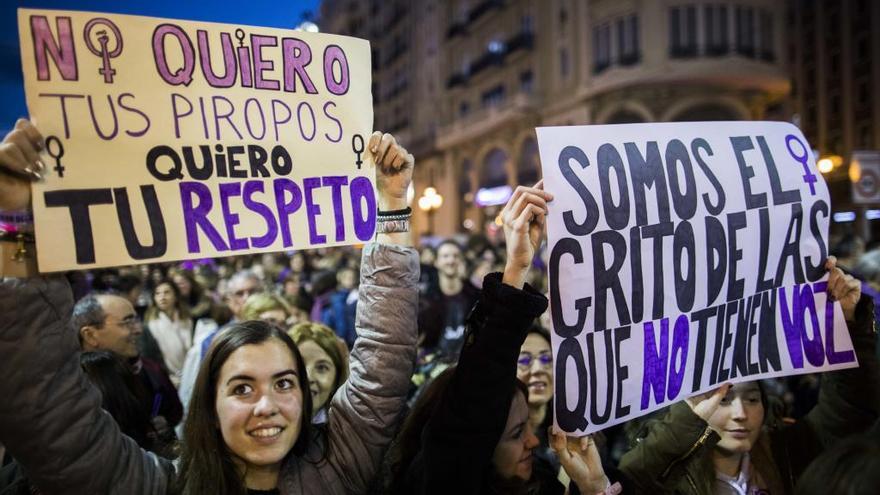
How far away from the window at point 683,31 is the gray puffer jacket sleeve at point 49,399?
25.5 meters

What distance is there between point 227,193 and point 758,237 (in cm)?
181

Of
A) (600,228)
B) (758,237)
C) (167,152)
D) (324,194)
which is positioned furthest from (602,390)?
(167,152)

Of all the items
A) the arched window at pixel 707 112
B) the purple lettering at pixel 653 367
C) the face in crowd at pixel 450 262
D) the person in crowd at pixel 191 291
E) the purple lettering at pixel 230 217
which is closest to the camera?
the purple lettering at pixel 230 217

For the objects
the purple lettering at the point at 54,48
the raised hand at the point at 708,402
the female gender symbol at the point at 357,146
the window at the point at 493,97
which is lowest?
the raised hand at the point at 708,402

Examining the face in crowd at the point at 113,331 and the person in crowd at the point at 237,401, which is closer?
the person in crowd at the point at 237,401

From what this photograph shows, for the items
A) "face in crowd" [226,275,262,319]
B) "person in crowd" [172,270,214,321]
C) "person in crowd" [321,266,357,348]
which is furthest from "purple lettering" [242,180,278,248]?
"person in crowd" [172,270,214,321]

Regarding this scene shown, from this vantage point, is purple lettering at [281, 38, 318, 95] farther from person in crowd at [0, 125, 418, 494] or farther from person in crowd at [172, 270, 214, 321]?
person in crowd at [172, 270, 214, 321]

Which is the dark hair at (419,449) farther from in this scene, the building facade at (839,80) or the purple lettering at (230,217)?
the building facade at (839,80)

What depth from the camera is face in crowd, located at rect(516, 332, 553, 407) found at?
2870 mm

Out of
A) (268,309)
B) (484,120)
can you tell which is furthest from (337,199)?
(484,120)

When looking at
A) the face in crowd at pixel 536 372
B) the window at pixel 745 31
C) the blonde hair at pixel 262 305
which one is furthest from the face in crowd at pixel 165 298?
the window at pixel 745 31

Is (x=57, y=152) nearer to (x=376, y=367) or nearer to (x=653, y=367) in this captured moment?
(x=376, y=367)

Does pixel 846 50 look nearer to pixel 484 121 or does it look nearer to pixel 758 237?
pixel 484 121

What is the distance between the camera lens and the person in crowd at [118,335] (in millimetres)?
3400
